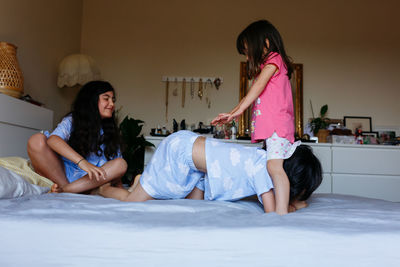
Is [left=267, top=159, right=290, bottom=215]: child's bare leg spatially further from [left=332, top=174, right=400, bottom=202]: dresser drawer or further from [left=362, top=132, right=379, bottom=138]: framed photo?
[left=362, top=132, right=379, bottom=138]: framed photo

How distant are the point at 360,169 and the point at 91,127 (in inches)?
87.4

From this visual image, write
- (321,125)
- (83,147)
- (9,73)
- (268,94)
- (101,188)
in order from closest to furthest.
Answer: (268,94), (101,188), (83,147), (9,73), (321,125)

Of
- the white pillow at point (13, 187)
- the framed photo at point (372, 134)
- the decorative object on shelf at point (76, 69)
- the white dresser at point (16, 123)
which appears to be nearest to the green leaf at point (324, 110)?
the framed photo at point (372, 134)

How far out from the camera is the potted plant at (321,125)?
3240mm

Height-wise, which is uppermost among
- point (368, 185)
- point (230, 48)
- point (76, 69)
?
point (230, 48)

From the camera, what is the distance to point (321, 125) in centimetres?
334

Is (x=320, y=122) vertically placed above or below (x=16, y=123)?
above

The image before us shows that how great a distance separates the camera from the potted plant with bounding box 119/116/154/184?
298 centimetres

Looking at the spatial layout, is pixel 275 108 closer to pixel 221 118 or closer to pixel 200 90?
pixel 221 118

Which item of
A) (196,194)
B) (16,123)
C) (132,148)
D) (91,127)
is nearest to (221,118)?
(196,194)

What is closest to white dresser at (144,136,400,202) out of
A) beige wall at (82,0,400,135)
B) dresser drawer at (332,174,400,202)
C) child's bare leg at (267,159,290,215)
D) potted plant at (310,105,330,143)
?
dresser drawer at (332,174,400,202)

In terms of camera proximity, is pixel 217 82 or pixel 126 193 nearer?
pixel 126 193

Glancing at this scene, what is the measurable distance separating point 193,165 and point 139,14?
2762mm

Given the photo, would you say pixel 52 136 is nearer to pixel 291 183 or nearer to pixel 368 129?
pixel 291 183
